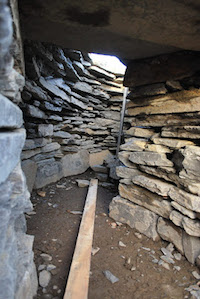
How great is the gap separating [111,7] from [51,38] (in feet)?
2.89

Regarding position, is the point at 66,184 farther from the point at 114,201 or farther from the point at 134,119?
the point at 134,119

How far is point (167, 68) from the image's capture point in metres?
2.45

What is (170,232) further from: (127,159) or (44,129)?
(44,129)

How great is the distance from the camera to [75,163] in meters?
5.56

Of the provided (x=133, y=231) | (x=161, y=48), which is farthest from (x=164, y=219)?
(x=161, y=48)

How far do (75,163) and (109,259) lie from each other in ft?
11.5

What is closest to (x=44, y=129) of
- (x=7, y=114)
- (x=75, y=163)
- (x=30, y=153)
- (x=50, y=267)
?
(x=30, y=153)

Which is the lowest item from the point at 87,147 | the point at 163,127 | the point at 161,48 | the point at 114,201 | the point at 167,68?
the point at 114,201

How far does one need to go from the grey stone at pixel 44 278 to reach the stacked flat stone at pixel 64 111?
6.97 feet

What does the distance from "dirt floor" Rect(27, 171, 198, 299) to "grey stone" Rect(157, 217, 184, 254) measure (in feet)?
0.39

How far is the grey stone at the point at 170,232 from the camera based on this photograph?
2.36 metres

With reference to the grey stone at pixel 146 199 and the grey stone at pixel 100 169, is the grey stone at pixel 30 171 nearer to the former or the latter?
the grey stone at pixel 146 199

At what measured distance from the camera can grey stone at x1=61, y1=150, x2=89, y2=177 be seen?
528cm

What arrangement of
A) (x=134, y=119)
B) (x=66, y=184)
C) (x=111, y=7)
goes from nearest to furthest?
(x=111, y=7) → (x=134, y=119) → (x=66, y=184)
